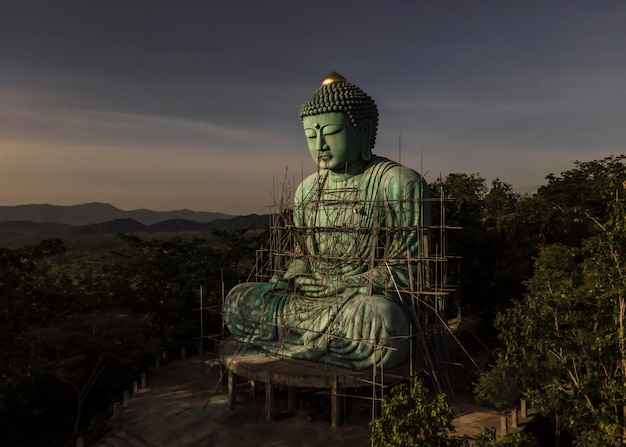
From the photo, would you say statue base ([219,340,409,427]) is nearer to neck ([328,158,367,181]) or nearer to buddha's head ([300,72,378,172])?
neck ([328,158,367,181])

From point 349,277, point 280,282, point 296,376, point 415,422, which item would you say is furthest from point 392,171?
point 415,422

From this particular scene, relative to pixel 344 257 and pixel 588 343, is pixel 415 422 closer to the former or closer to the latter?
pixel 588 343

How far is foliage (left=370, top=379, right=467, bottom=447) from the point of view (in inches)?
217

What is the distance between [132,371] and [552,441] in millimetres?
12322

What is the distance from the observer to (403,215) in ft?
42.0

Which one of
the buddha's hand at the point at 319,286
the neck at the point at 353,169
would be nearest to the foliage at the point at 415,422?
the buddha's hand at the point at 319,286

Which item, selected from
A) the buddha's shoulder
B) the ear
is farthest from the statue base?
the ear

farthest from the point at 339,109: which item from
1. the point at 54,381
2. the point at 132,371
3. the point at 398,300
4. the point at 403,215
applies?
the point at 54,381

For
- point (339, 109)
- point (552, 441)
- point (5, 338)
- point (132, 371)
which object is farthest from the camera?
point (132, 371)

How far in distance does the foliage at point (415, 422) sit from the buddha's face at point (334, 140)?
884 cm

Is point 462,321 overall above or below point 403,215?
below

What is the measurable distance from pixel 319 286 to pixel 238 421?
3.94 m

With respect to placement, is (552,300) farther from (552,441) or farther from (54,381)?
(54,381)

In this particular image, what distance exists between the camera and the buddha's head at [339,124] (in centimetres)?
1361
